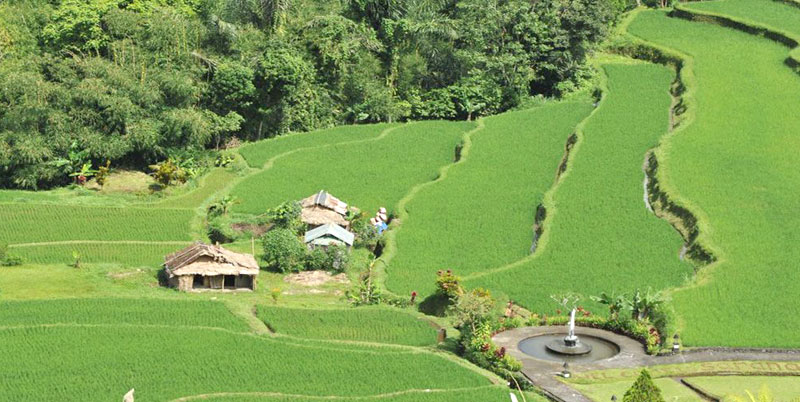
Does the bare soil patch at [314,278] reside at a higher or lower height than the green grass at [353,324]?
lower

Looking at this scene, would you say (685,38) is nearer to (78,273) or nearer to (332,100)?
(332,100)

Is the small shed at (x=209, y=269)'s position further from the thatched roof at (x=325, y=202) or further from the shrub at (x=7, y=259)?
the thatched roof at (x=325, y=202)

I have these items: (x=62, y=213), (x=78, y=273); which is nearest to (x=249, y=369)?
(x=78, y=273)

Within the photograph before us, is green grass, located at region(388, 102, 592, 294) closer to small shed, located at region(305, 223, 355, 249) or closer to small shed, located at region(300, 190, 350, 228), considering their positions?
small shed, located at region(305, 223, 355, 249)

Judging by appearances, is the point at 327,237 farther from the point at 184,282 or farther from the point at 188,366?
the point at 188,366

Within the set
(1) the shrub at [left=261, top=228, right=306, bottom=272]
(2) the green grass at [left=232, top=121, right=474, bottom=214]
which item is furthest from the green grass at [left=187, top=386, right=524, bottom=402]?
(2) the green grass at [left=232, top=121, right=474, bottom=214]

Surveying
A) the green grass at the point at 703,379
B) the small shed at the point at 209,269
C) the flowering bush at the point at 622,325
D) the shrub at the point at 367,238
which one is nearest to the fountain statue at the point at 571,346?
the flowering bush at the point at 622,325
